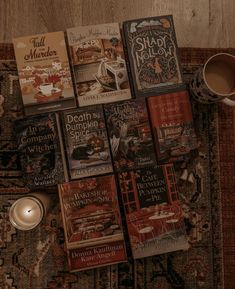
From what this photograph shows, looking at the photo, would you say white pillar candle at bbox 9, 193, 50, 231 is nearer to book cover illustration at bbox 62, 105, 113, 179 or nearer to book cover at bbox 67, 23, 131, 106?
book cover illustration at bbox 62, 105, 113, 179

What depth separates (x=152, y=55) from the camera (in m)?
1.07

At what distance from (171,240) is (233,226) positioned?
206 millimetres

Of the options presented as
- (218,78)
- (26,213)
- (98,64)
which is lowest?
(26,213)

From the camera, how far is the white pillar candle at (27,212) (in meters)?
0.97

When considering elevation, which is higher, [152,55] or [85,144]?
[152,55]

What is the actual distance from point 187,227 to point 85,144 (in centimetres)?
38

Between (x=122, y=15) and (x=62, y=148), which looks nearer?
(x=62, y=148)

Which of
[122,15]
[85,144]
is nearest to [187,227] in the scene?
[85,144]

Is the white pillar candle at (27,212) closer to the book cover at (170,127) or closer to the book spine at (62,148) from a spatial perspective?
the book spine at (62,148)

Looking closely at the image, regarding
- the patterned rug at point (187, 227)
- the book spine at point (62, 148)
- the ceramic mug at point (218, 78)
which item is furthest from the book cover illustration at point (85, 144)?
the ceramic mug at point (218, 78)

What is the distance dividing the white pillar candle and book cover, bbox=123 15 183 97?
0.41 m

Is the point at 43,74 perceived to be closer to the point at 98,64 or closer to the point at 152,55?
the point at 98,64

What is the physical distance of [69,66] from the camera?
106cm

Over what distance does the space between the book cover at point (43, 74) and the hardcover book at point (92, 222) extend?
23 centimetres
